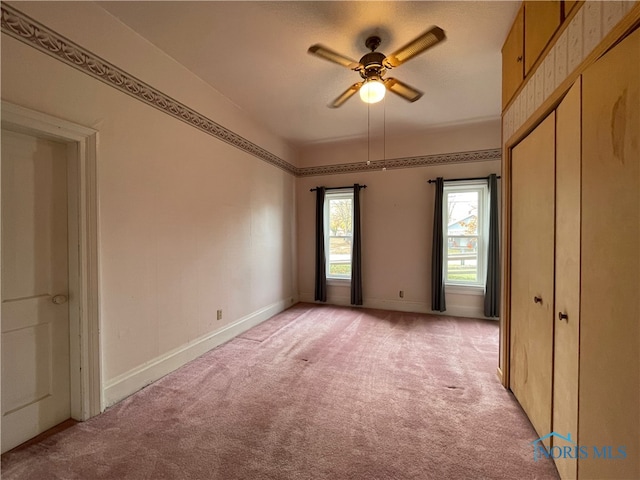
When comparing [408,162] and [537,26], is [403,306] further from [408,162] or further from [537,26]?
[537,26]

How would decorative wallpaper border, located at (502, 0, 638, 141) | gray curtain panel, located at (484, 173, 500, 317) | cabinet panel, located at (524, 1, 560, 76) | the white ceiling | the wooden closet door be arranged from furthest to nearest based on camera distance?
gray curtain panel, located at (484, 173, 500, 317)
the white ceiling
the wooden closet door
cabinet panel, located at (524, 1, 560, 76)
decorative wallpaper border, located at (502, 0, 638, 141)

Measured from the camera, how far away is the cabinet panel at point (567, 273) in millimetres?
1244


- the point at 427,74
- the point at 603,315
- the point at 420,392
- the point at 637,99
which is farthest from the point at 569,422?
the point at 427,74

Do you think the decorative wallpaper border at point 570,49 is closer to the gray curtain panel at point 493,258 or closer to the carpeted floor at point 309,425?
the carpeted floor at point 309,425

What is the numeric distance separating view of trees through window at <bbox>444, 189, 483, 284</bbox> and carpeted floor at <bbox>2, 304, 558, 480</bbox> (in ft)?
4.97

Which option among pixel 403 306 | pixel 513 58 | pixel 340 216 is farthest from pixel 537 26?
pixel 403 306

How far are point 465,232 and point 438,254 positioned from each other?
0.58 meters

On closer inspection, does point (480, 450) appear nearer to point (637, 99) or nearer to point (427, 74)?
point (637, 99)

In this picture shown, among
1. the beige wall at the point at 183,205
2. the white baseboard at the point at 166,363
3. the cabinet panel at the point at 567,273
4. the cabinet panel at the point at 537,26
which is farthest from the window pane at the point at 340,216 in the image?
the cabinet panel at the point at 567,273

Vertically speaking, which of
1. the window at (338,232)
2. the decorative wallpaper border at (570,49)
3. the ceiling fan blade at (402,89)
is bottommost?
the window at (338,232)

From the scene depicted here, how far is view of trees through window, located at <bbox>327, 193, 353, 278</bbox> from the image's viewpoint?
4866 mm

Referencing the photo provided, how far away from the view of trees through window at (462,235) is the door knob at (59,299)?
4.50 metres

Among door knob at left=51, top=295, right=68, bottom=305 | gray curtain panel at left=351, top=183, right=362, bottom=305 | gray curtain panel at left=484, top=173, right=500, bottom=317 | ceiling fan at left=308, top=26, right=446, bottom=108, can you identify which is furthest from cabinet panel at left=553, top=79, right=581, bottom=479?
gray curtain panel at left=351, top=183, right=362, bottom=305

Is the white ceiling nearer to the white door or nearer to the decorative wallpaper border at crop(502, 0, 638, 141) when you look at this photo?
the decorative wallpaper border at crop(502, 0, 638, 141)
